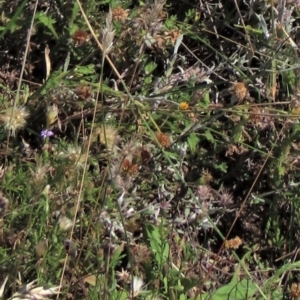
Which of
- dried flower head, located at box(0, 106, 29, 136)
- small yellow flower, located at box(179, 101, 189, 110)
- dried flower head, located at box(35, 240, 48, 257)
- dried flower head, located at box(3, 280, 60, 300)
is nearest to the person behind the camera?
dried flower head, located at box(3, 280, 60, 300)

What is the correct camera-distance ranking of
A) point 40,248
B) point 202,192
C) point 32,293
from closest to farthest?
point 32,293
point 40,248
point 202,192

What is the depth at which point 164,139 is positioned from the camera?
2.03m

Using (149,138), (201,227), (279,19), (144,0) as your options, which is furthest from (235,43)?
(201,227)

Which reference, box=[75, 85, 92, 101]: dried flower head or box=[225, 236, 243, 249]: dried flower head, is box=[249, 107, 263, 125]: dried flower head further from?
box=[75, 85, 92, 101]: dried flower head

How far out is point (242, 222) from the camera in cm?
220

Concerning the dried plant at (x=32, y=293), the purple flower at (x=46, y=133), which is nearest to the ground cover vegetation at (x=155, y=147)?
the purple flower at (x=46, y=133)

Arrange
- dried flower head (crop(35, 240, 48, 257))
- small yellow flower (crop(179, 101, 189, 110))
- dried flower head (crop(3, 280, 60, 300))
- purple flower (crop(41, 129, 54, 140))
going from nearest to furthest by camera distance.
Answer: dried flower head (crop(3, 280, 60, 300)) < dried flower head (crop(35, 240, 48, 257)) < purple flower (crop(41, 129, 54, 140)) < small yellow flower (crop(179, 101, 189, 110))

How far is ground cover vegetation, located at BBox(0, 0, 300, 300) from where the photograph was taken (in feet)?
5.96

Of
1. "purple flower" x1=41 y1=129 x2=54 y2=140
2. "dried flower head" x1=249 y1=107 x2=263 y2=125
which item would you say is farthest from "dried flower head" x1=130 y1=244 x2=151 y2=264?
"dried flower head" x1=249 y1=107 x2=263 y2=125

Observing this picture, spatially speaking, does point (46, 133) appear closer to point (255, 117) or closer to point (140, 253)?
point (140, 253)

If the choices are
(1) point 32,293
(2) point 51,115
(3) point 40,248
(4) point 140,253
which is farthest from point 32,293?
(2) point 51,115

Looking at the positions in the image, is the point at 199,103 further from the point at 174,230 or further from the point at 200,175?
the point at 174,230

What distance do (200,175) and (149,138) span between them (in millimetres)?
236

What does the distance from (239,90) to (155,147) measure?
0.32m
